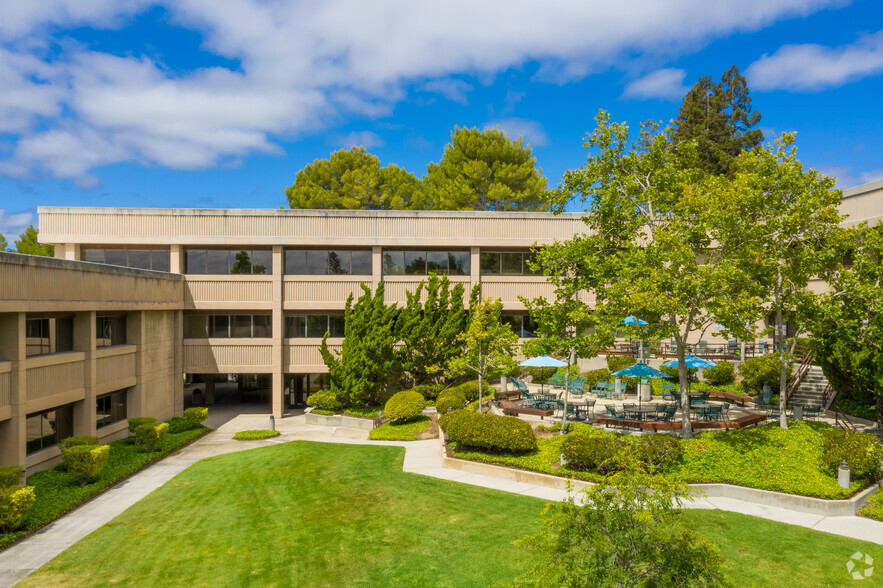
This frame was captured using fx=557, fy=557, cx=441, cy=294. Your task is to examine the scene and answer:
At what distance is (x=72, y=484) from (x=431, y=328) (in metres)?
18.7

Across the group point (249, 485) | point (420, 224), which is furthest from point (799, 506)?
point (420, 224)

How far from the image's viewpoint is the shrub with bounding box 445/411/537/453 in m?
20.9

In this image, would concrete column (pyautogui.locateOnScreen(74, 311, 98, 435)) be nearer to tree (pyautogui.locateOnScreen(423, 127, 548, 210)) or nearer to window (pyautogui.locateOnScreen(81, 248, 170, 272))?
window (pyautogui.locateOnScreen(81, 248, 170, 272))

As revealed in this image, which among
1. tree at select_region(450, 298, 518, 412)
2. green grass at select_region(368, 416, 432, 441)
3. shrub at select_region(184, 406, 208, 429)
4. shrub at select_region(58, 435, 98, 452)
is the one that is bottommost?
green grass at select_region(368, 416, 432, 441)

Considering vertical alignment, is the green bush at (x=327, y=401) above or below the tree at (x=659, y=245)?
below

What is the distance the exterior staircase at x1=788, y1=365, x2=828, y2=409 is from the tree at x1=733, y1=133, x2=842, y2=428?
7.23 meters

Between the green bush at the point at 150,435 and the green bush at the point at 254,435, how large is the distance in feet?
13.3

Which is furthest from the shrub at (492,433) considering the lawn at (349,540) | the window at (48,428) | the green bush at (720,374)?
the green bush at (720,374)

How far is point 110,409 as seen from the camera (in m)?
26.0

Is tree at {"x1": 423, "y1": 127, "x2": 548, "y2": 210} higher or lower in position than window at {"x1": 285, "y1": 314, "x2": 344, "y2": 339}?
higher

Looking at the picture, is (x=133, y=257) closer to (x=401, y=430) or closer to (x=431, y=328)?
(x=431, y=328)

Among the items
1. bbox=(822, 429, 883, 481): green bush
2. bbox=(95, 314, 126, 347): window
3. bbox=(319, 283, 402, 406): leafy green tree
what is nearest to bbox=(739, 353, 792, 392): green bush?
bbox=(822, 429, 883, 481): green bush

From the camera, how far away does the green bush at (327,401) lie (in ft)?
103

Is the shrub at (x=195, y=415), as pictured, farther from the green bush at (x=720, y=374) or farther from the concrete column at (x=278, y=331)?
the green bush at (x=720, y=374)
